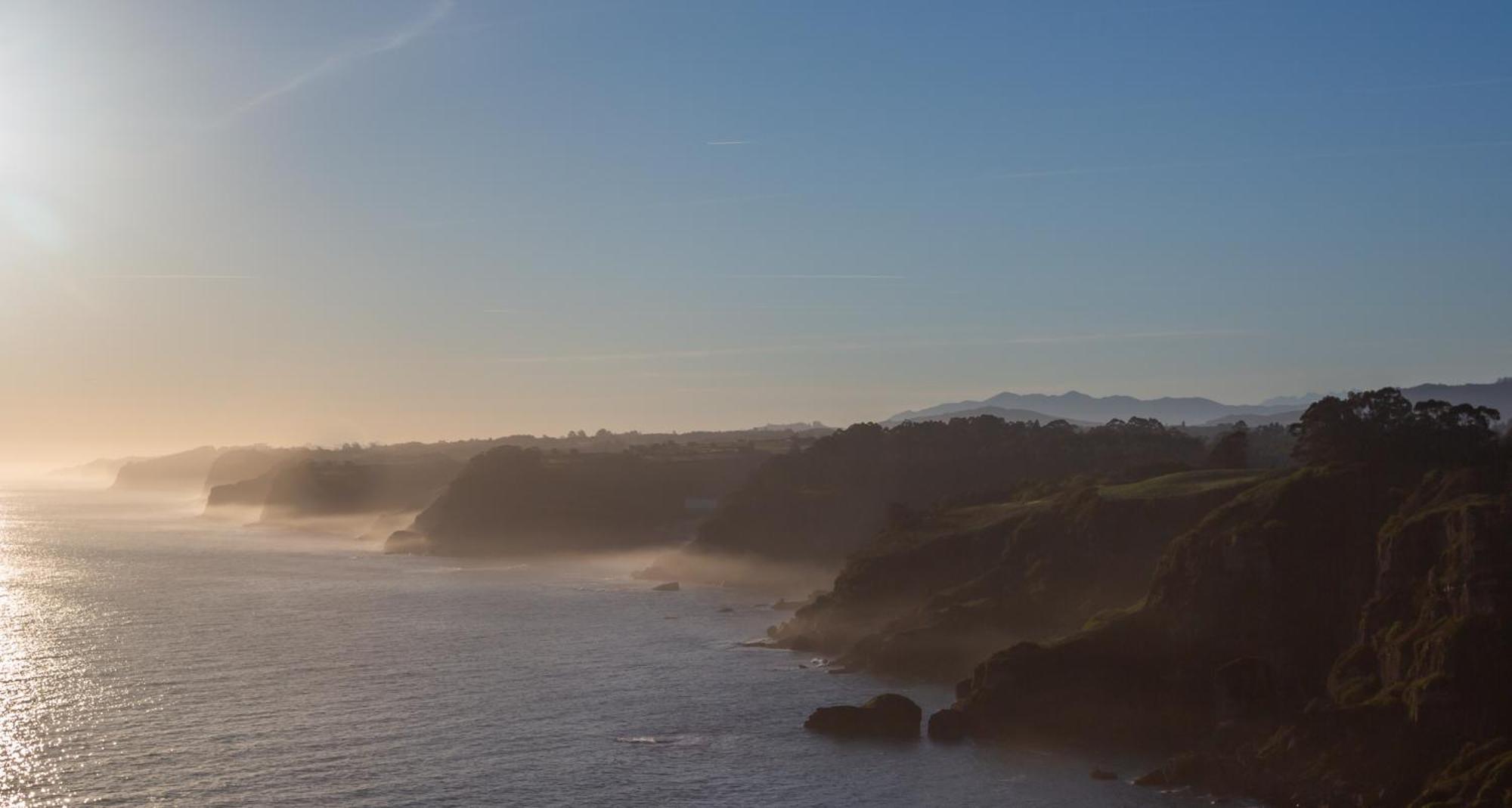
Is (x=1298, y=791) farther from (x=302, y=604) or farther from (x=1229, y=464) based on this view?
(x=302, y=604)

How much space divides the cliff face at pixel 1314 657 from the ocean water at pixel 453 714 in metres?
4.75

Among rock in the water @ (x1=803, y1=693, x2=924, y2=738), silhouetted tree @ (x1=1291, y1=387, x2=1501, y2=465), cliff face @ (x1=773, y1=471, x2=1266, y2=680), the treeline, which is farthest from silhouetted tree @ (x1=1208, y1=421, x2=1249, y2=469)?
rock in the water @ (x1=803, y1=693, x2=924, y2=738)

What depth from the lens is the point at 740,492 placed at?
183 metres

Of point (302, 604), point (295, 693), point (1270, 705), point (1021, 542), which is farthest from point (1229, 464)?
point (302, 604)

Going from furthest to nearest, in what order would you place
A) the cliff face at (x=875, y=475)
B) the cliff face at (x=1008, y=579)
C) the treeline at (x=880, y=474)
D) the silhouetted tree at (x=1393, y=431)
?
the treeline at (x=880, y=474), the cliff face at (x=875, y=475), the cliff face at (x=1008, y=579), the silhouetted tree at (x=1393, y=431)

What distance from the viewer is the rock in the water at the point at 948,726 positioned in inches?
2970

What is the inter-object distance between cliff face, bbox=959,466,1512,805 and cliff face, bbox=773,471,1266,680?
13052mm

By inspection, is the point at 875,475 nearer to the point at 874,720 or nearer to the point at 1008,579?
the point at 1008,579

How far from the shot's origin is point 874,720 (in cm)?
7712

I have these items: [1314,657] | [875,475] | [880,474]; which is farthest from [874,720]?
[880,474]

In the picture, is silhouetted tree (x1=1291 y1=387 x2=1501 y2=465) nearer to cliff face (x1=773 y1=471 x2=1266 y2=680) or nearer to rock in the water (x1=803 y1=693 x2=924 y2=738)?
cliff face (x1=773 y1=471 x2=1266 y2=680)

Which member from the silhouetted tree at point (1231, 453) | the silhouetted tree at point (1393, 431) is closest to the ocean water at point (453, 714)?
the silhouetted tree at point (1393, 431)

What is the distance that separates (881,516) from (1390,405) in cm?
8878

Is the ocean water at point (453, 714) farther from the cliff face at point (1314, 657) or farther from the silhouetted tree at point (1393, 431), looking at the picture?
the silhouetted tree at point (1393, 431)
